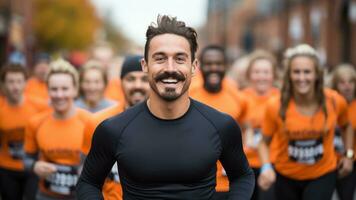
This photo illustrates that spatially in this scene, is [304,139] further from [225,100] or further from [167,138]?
[167,138]

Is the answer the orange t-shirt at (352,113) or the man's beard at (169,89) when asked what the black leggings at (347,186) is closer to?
the orange t-shirt at (352,113)

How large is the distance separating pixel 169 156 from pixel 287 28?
3720 centimetres

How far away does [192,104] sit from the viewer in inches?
144

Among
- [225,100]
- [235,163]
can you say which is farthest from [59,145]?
[235,163]

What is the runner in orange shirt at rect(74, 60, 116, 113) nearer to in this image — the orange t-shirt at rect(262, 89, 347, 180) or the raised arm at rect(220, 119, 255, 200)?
the orange t-shirt at rect(262, 89, 347, 180)

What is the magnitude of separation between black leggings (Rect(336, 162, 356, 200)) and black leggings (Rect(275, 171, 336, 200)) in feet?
4.90

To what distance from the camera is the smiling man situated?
344 centimetres

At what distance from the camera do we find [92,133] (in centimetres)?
539

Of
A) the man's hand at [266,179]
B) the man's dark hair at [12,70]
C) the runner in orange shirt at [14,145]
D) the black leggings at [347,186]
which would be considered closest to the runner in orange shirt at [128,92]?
the man's hand at [266,179]

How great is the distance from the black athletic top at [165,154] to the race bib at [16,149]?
434cm

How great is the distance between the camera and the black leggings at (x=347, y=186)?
7.78m

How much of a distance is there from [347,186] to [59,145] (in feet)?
10.9

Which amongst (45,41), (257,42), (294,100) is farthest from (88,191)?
(45,41)

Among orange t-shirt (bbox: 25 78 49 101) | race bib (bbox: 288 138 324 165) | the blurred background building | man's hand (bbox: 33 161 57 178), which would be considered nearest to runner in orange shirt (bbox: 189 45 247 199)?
race bib (bbox: 288 138 324 165)
